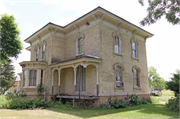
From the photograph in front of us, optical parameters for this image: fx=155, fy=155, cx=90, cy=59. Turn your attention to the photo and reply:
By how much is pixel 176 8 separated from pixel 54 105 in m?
12.4

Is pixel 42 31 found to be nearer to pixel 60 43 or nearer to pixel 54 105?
pixel 60 43

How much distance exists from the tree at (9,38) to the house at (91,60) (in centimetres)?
256

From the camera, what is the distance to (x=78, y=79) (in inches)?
592

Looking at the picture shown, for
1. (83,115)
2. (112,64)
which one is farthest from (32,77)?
(83,115)

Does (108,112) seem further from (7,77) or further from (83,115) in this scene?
(7,77)

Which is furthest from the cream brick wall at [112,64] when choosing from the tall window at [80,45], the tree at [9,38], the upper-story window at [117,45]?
the tree at [9,38]

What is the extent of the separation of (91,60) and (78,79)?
371 cm

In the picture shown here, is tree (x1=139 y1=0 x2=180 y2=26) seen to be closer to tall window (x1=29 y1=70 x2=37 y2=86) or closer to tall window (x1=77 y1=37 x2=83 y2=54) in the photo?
tall window (x1=77 y1=37 x2=83 y2=54)

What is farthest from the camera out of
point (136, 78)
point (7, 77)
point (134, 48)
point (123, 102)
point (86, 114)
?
point (7, 77)

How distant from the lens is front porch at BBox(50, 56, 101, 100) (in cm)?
1230

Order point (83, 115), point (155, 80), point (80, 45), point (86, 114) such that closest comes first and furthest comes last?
point (83, 115) < point (86, 114) < point (80, 45) < point (155, 80)

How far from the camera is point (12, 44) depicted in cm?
1930

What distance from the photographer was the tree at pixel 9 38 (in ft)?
61.4

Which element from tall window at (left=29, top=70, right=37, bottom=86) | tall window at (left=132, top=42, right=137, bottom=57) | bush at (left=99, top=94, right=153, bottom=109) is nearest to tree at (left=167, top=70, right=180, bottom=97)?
bush at (left=99, top=94, right=153, bottom=109)
